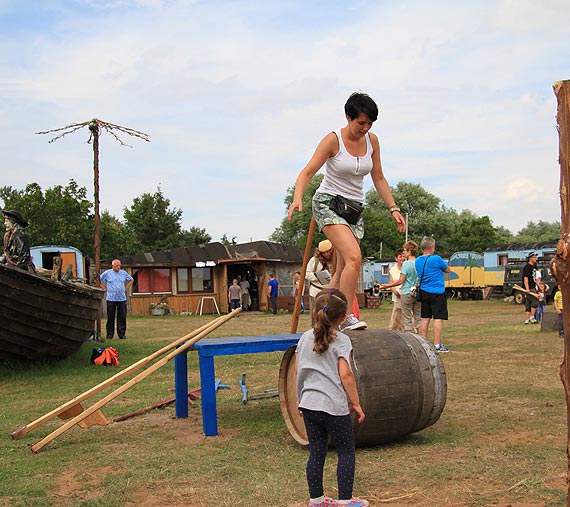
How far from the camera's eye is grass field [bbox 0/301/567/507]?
4406mm

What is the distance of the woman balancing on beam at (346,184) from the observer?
5.68 metres

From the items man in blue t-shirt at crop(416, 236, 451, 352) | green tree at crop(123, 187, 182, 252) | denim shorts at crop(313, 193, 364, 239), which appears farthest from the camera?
green tree at crop(123, 187, 182, 252)

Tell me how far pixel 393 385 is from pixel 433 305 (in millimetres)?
5628

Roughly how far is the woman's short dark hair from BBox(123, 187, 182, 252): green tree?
188ft

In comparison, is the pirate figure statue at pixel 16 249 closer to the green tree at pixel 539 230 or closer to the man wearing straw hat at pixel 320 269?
the man wearing straw hat at pixel 320 269

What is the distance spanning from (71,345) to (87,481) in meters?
6.56

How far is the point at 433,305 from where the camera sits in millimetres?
10805

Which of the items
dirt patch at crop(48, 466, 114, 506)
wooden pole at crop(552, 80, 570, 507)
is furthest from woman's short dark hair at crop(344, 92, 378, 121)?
dirt patch at crop(48, 466, 114, 506)

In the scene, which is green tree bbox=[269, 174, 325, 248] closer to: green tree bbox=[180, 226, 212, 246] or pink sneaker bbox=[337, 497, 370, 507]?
green tree bbox=[180, 226, 212, 246]

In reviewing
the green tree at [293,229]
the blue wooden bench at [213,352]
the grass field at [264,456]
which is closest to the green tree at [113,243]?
the green tree at [293,229]

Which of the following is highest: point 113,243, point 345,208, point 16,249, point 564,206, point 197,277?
point 113,243

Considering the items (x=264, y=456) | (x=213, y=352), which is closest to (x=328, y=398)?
(x=264, y=456)

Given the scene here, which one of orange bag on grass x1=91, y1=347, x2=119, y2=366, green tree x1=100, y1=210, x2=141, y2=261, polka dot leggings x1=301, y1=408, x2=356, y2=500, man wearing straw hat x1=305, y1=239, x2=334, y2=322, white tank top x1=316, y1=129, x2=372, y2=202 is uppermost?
green tree x1=100, y1=210, x2=141, y2=261

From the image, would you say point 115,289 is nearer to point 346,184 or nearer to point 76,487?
point 346,184
